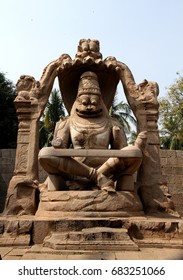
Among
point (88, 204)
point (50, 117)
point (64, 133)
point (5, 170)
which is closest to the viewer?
point (88, 204)

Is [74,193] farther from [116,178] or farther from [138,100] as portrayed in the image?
[138,100]

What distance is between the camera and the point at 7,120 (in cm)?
1939

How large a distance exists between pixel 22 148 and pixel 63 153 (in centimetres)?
154

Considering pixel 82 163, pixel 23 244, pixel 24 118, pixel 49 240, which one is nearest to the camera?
pixel 49 240

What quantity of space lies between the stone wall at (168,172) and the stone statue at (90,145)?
11.4 ft

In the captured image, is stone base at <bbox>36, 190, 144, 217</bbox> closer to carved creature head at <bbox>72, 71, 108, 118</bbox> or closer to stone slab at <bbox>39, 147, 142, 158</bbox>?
stone slab at <bbox>39, 147, 142, 158</bbox>

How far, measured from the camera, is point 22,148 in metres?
6.70

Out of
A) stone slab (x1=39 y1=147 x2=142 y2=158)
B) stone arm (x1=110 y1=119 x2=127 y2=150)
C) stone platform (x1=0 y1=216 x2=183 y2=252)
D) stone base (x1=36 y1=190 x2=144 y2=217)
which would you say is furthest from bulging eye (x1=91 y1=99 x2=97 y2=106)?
stone platform (x1=0 y1=216 x2=183 y2=252)

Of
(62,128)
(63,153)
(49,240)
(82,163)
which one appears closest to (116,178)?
(82,163)

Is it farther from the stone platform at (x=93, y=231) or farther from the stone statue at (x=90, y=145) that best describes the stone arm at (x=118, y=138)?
the stone platform at (x=93, y=231)

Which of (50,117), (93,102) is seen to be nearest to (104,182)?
(93,102)

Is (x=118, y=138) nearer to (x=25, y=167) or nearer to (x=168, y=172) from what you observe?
(x=25, y=167)

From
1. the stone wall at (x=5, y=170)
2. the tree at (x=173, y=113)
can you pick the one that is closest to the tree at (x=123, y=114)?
the tree at (x=173, y=113)

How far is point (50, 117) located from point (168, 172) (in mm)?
12448
